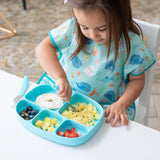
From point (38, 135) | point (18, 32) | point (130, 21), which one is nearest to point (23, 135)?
point (38, 135)

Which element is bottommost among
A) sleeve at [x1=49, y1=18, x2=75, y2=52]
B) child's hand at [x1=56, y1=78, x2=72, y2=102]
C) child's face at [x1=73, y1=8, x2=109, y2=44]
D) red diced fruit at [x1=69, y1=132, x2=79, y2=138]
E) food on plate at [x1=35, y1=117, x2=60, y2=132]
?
food on plate at [x1=35, y1=117, x2=60, y2=132]

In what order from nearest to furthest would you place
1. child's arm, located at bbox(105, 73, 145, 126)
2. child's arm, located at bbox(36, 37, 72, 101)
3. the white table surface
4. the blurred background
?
the white table surface
child's arm, located at bbox(105, 73, 145, 126)
child's arm, located at bbox(36, 37, 72, 101)
the blurred background

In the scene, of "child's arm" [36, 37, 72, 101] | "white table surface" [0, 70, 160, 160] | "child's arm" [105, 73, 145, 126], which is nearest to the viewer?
"white table surface" [0, 70, 160, 160]

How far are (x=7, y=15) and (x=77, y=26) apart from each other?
6.65ft

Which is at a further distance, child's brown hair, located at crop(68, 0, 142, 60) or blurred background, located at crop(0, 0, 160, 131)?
blurred background, located at crop(0, 0, 160, 131)

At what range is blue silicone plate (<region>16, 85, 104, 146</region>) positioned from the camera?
0.76 meters

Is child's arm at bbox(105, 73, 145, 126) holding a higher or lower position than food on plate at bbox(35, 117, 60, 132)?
lower

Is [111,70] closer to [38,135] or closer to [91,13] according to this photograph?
[91,13]

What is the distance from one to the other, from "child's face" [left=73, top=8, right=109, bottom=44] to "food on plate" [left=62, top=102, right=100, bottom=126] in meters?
0.23

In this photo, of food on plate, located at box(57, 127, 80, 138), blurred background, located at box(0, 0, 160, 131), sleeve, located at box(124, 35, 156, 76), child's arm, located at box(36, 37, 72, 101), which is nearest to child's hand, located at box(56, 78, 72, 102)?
child's arm, located at box(36, 37, 72, 101)

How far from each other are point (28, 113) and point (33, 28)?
1.93 meters

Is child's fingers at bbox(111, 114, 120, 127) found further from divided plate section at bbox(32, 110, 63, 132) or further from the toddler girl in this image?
divided plate section at bbox(32, 110, 63, 132)

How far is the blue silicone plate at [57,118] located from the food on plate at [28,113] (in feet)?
0.05

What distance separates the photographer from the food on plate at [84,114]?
835 millimetres
